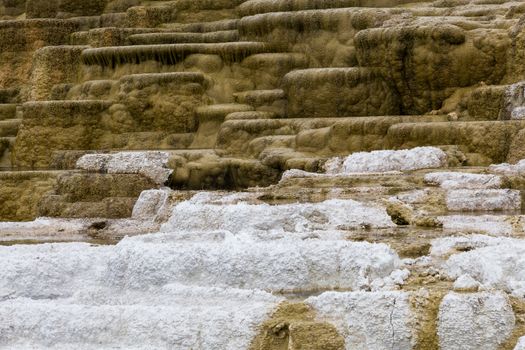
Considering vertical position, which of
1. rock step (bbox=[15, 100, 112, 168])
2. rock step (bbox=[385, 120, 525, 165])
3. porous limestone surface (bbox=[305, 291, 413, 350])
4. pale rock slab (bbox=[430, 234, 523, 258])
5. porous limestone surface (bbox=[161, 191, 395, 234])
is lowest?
rock step (bbox=[15, 100, 112, 168])

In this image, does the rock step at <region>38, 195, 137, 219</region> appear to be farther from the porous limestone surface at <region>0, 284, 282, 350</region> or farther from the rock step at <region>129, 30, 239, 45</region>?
the rock step at <region>129, 30, 239, 45</region>

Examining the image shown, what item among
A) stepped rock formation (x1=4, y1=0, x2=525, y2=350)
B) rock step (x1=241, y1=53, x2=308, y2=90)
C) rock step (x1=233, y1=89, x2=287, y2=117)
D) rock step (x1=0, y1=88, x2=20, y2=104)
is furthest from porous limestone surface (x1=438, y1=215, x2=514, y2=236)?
rock step (x1=0, y1=88, x2=20, y2=104)

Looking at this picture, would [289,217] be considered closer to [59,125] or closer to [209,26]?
[59,125]

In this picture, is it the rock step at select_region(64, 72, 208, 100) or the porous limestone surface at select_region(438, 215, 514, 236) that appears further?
the rock step at select_region(64, 72, 208, 100)

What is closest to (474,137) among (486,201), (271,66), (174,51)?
(486,201)

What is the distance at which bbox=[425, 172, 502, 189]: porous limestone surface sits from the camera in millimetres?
8445

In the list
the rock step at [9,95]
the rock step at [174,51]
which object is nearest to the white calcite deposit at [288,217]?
the rock step at [174,51]

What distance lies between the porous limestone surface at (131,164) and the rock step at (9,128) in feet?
16.7

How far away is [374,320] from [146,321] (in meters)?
1.21

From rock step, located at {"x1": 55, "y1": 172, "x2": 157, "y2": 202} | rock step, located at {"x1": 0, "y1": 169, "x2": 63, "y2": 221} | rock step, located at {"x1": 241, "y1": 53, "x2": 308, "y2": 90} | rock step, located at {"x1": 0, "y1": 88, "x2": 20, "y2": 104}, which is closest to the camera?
rock step, located at {"x1": 55, "y1": 172, "x2": 157, "y2": 202}

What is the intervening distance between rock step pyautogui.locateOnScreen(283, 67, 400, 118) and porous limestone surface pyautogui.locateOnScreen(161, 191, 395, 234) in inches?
234

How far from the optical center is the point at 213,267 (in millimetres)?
5953

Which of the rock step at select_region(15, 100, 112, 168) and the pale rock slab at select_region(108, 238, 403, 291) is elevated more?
the pale rock slab at select_region(108, 238, 403, 291)

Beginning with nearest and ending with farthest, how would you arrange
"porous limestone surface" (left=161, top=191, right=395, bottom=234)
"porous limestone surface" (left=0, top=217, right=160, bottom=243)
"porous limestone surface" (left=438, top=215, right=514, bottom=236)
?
"porous limestone surface" (left=438, top=215, right=514, bottom=236)
"porous limestone surface" (left=161, top=191, right=395, bottom=234)
"porous limestone surface" (left=0, top=217, right=160, bottom=243)
